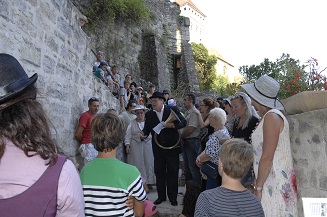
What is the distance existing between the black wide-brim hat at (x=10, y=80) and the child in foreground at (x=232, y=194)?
1259 millimetres

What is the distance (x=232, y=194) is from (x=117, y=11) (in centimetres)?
1325

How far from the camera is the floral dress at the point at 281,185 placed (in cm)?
252

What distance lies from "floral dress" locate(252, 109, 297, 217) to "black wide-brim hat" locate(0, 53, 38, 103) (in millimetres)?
1926

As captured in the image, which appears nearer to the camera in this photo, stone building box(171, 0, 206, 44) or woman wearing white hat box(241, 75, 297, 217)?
woman wearing white hat box(241, 75, 297, 217)

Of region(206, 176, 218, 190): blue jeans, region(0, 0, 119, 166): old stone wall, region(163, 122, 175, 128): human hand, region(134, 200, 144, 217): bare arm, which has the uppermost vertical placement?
region(0, 0, 119, 166): old stone wall

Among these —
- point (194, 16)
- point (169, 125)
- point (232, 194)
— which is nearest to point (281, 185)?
point (232, 194)

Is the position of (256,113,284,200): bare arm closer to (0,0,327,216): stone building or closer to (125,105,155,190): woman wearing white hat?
(0,0,327,216): stone building

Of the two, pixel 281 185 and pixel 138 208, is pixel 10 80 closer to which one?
pixel 138 208

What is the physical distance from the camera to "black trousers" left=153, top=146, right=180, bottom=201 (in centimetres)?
516

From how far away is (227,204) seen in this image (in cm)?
199

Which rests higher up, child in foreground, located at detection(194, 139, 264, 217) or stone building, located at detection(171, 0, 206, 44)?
stone building, located at detection(171, 0, 206, 44)

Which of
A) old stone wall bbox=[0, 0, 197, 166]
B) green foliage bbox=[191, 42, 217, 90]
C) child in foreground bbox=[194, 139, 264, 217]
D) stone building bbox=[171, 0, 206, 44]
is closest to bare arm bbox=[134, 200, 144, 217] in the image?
child in foreground bbox=[194, 139, 264, 217]

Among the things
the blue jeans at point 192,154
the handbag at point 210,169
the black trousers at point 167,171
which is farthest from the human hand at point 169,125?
the handbag at point 210,169

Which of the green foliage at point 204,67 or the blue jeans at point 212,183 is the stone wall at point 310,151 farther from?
the green foliage at point 204,67
